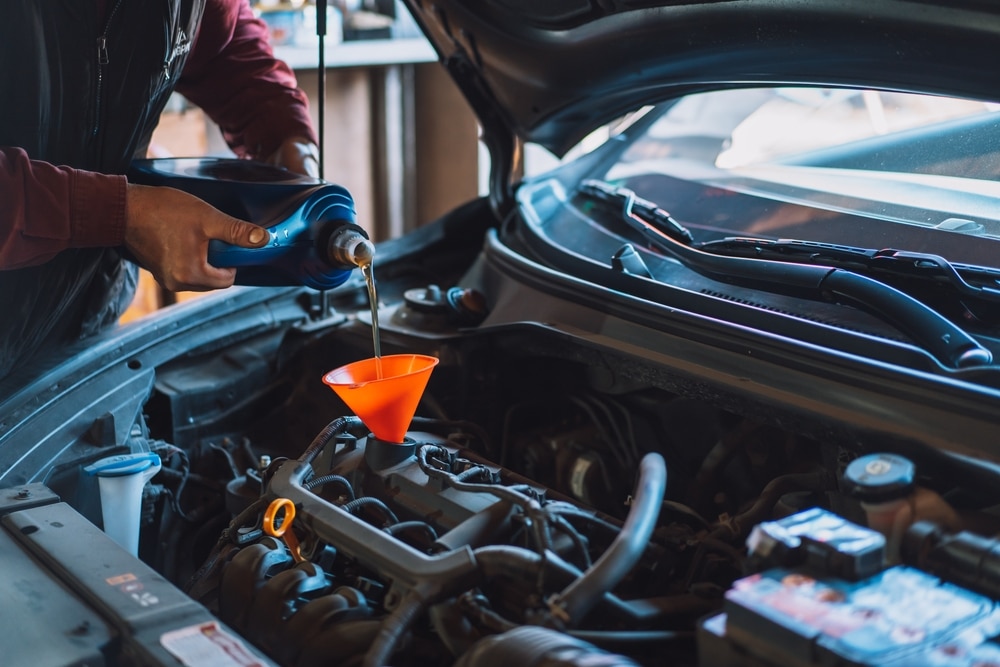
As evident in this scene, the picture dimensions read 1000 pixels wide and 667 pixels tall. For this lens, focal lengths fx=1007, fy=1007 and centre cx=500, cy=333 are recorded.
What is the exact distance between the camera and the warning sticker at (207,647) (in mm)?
946

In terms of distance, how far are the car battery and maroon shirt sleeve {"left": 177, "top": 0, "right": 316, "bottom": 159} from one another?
4.77ft

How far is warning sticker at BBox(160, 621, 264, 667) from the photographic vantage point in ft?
3.10

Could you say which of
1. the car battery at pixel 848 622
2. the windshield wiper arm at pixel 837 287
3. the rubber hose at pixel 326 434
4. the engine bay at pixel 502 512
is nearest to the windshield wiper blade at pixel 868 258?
the windshield wiper arm at pixel 837 287

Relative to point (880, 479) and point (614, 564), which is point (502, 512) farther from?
point (880, 479)

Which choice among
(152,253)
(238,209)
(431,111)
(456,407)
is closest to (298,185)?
(238,209)

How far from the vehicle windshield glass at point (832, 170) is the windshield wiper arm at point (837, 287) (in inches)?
3.1

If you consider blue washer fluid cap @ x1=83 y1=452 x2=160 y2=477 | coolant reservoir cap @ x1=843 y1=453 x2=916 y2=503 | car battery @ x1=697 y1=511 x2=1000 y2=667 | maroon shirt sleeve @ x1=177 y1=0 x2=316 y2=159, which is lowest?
blue washer fluid cap @ x1=83 y1=452 x2=160 y2=477

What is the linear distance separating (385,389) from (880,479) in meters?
0.59

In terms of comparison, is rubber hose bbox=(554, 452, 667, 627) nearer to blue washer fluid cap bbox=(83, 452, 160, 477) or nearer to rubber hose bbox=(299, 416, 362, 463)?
rubber hose bbox=(299, 416, 362, 463)

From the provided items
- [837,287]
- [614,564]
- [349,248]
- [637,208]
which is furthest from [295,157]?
[614,564]

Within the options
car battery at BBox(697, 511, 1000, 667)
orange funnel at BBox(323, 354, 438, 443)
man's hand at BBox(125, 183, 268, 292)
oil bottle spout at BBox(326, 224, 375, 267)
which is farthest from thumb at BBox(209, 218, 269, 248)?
car battery at BBox(697, 511, 1000, 667)

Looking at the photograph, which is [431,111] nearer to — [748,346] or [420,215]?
[420,215]

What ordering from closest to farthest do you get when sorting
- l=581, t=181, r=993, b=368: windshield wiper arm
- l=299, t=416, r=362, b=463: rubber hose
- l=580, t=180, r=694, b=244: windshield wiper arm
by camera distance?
l=581, t=181, r=993, b=368: windshield wiper arm → l=299, t=416, r=362, b=463: rubber hose → l=580, t=180, r=694, b=244: windshield wiper arm

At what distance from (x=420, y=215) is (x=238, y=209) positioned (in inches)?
139
